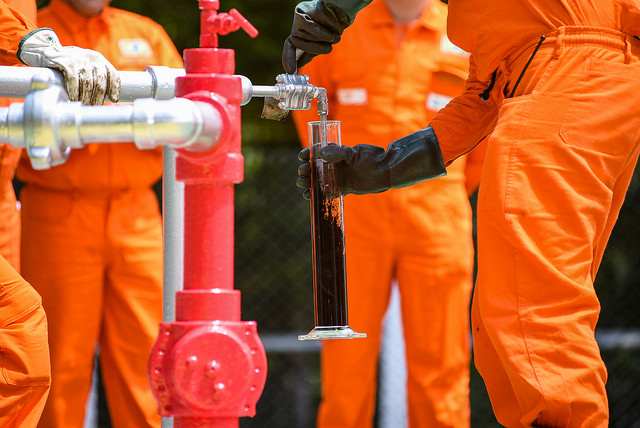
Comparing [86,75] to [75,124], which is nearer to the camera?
[75,124]

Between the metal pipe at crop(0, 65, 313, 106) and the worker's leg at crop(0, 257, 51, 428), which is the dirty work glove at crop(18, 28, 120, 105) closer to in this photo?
the metal pipe at crop(0, 65, 313, 106)

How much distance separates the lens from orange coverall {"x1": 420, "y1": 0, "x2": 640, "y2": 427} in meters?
1.66

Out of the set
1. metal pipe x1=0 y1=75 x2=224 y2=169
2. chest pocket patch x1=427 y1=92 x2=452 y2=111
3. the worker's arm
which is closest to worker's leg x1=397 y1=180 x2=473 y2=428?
chest pocket patch x1=427 y1=92 x2=452 y2=111

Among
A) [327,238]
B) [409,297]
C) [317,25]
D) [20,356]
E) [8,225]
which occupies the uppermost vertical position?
[317,25]

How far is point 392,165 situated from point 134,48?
4.96ft

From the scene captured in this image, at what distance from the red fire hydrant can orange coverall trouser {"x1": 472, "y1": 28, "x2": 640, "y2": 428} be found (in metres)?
0.63

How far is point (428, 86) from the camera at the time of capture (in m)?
3.27

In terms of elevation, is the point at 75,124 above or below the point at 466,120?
below

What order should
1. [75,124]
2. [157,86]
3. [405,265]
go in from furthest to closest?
[405,265]
[157,86]
[75,124]

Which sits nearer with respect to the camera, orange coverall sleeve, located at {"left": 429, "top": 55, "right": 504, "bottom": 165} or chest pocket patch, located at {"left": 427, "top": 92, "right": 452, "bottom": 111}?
orange coverall sleeve, located at {"left": 429, "top": 55, "right": 504, "bottom": 165}

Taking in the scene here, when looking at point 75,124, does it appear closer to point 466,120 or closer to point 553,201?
point 553,201

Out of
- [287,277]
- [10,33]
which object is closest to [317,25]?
[10,33]

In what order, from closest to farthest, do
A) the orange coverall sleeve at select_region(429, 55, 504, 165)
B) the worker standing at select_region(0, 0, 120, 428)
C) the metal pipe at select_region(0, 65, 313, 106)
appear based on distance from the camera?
the metal pipe at select_region(0, 65, 313, 106)
the worker standing at select_region(0, 0, 120, 428)
the orange coverall sleeve at select_region(429, 55, 504, 165)

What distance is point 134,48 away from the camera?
3.23 meters
